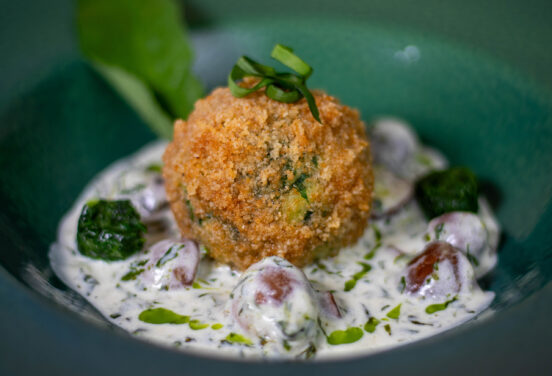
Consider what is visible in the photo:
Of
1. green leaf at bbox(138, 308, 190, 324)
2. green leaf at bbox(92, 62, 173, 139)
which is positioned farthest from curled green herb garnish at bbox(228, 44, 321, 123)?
green leaf at bbox(92, 62, 173, 139)

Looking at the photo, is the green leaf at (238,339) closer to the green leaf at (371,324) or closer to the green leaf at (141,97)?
the green leaf at (371,324)

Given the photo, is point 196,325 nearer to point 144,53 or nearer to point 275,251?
point 275,251

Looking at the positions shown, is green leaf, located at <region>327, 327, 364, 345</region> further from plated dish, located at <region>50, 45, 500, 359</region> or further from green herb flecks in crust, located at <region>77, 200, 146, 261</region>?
green herb flecks in crust, located at <region>77, 200, 146, 261</region>

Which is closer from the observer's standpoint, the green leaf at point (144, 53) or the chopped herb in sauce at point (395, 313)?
the chopped herb in sauce at point (395, 313)

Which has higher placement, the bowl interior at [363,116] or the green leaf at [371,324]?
the bowl interior at [363,116]

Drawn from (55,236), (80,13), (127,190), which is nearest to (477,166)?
(127,190)

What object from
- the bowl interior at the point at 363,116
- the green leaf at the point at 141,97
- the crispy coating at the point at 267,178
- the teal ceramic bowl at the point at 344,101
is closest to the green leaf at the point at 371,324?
the teal ceramic bowl at the point at 344,101

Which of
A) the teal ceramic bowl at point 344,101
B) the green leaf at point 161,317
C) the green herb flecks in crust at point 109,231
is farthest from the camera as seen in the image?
the green herb flecks in crust at point 109,231
